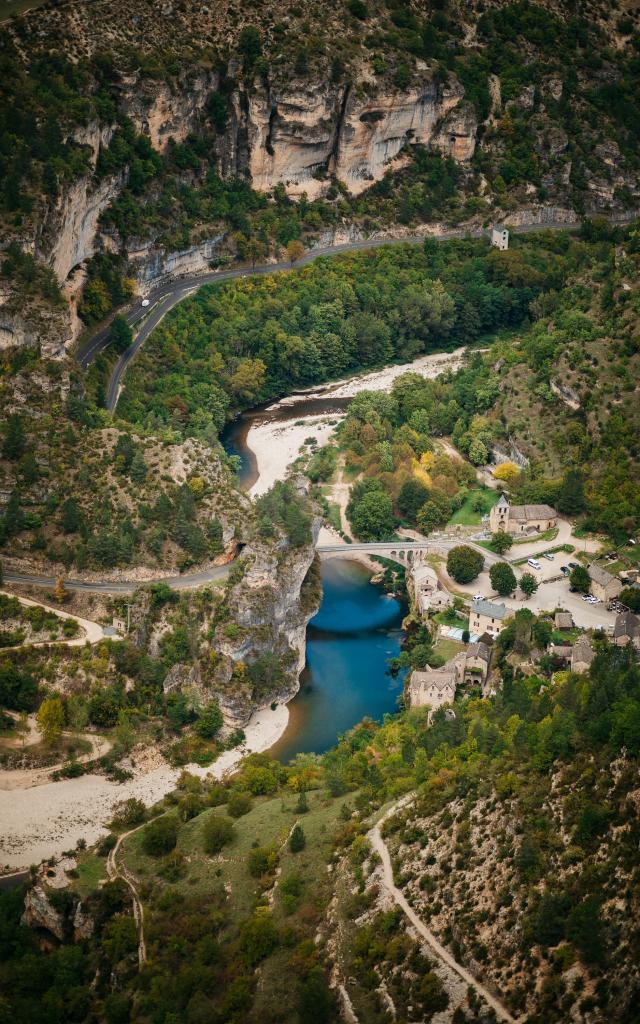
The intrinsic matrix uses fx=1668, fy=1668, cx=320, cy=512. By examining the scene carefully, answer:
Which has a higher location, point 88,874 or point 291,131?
point 291,131

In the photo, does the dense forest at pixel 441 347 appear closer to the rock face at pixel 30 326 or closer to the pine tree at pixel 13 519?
the rock face at pixel 30 326

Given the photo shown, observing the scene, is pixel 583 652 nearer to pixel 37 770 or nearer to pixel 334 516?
pixel 334 516

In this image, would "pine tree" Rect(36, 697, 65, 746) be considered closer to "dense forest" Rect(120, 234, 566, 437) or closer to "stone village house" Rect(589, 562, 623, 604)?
"stone village house" Rect(589, 562, 623, 604)

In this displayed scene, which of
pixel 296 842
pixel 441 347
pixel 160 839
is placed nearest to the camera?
pixel 296 842

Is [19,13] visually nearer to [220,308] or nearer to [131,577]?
[220,308]

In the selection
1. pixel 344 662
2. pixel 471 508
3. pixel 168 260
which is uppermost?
pixel 168 260

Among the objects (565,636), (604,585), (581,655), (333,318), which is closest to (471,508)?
(604,585)

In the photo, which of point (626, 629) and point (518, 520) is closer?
point (626, 629)
